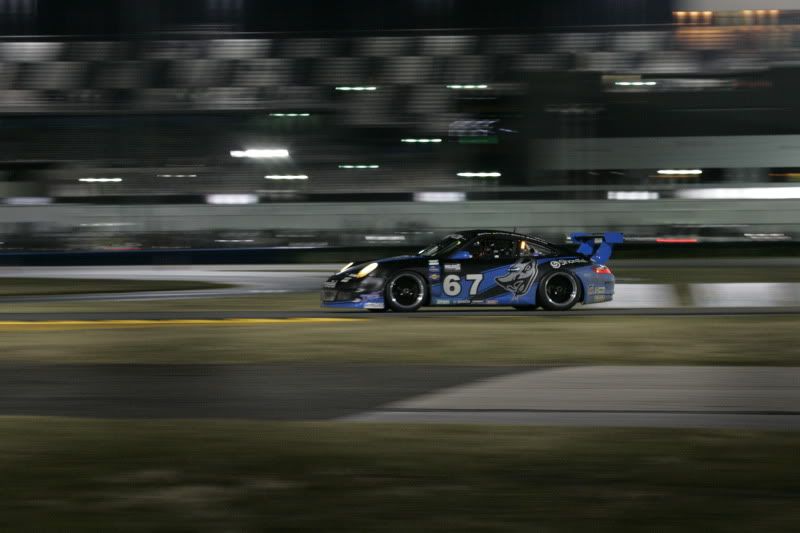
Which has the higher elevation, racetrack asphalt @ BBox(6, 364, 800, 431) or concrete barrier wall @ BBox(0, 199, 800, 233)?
concrete barrier wall @ BBox(0, 199, 800, 233)

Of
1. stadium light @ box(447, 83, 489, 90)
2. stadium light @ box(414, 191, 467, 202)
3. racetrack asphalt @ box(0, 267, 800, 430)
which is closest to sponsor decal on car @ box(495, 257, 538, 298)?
racetrack asphalt @ box(0, 267, 800, 430)

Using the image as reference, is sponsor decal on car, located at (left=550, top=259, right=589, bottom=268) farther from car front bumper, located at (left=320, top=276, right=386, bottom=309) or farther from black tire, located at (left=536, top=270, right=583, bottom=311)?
car front bumper, located at (left=320, top=276, right=386, bottom=309)

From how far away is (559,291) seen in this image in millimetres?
14359

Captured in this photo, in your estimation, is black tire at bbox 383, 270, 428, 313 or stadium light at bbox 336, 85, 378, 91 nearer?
black tire at bbox 383, 270, 428, 313

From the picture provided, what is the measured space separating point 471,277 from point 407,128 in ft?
111

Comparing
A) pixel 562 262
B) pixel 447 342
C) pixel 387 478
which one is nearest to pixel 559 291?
pixel 562 262

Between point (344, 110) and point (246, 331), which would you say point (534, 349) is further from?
point (344, 110)

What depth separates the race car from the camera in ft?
45.9

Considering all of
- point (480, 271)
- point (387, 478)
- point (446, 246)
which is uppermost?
point (446, 246)

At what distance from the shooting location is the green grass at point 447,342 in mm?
9742

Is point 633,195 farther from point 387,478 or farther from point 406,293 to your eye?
point 387,478

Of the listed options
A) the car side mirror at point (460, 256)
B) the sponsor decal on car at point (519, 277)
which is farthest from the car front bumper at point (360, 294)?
the sponsor decal on car at point (519, 277)

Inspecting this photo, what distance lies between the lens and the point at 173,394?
7.73 m

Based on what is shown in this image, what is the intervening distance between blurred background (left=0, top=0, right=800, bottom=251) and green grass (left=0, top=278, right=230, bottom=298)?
10.7 m
